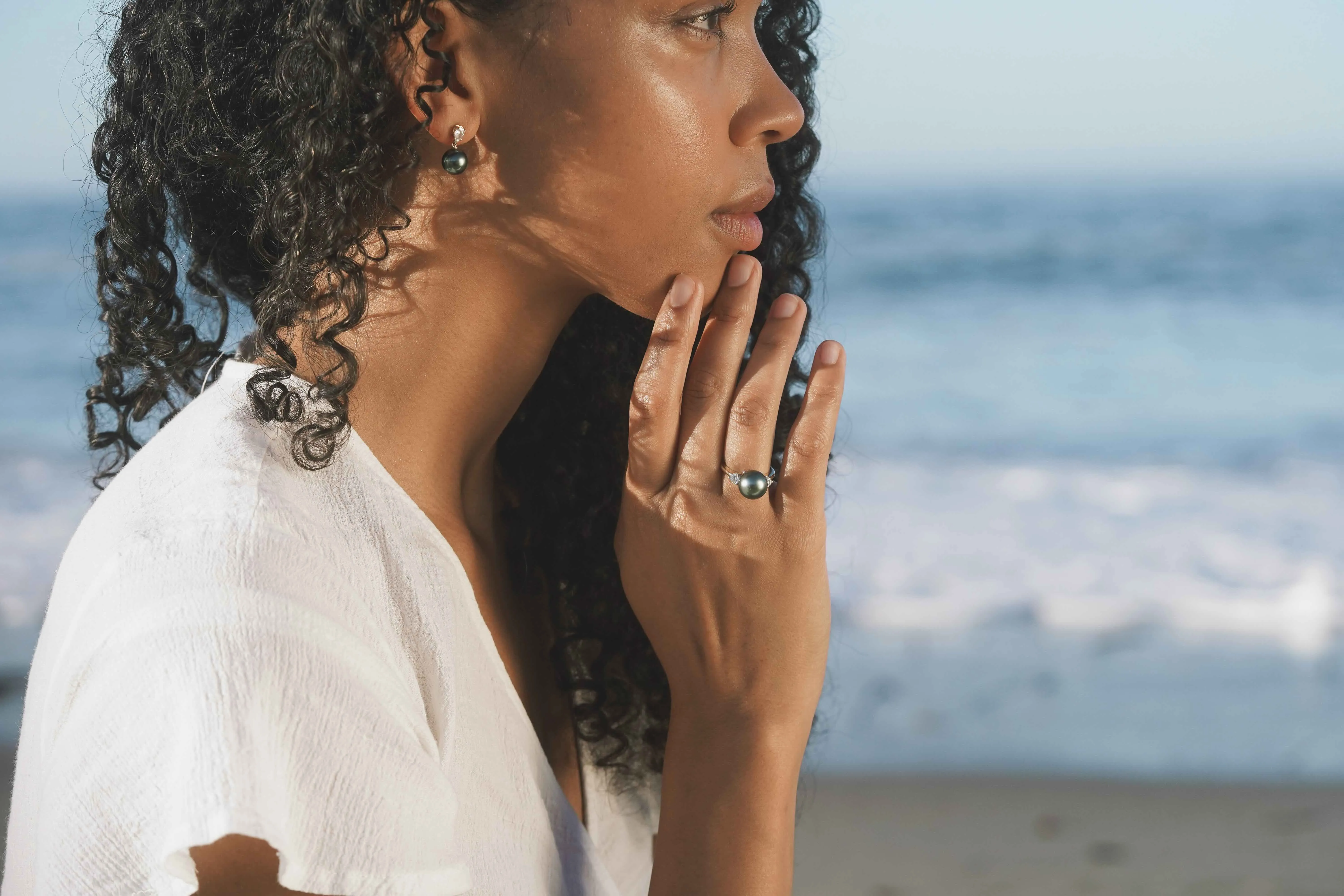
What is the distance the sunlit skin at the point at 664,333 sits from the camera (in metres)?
1.45

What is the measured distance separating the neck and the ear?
137mm

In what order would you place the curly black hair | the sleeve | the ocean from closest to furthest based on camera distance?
the sleeve < the curly black hair < the ocean

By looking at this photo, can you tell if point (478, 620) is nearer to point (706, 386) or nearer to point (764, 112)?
point (706, 386)

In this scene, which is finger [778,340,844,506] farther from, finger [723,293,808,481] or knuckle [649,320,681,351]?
knuckle [649,320,681,351]

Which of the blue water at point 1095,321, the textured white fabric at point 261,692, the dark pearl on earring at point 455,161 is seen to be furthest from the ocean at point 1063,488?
the textured white fabric at point 261,692

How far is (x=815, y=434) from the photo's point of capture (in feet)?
5.31

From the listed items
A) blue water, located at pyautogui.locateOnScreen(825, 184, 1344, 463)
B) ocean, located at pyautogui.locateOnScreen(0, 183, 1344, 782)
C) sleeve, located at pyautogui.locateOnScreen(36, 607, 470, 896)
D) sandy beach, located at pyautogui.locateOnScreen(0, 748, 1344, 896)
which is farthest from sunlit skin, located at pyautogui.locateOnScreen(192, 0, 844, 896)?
blue water, located at pyautogui.locateOnScreen(825, 184, 1344, 463)

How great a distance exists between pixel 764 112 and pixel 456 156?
0.40 meters

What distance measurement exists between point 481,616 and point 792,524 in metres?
0.43

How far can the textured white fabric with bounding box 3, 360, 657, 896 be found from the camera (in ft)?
3.53

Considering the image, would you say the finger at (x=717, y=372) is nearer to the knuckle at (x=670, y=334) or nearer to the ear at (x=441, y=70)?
the knuckle at (x=670, y=334)

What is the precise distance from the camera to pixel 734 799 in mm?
1501

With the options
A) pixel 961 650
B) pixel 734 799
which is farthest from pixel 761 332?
pixel 961 650

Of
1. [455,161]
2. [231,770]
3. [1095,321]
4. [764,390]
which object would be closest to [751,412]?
[764,390]
